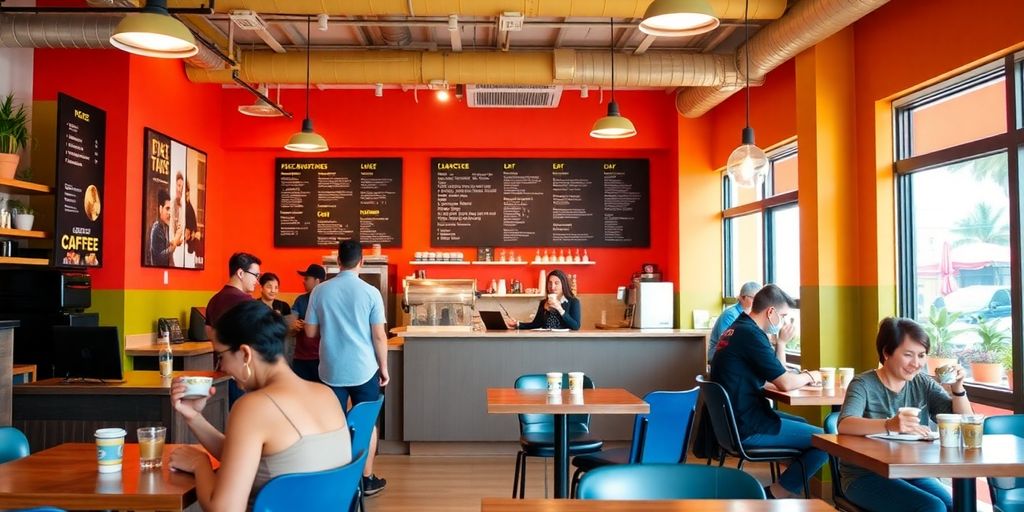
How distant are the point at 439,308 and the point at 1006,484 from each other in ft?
15.0

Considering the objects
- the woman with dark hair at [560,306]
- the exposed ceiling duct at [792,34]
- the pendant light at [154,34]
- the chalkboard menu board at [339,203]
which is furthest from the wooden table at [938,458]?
the chalkboard menu board at [339,203]

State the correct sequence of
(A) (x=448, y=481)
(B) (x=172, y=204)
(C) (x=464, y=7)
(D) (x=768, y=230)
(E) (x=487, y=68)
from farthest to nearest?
1. (B) (x=172, y=204)
2. (D) (x=768, y=230)
3. (E) (x=487, y=68)
4. (A) (x=448, y=481)
5. (C) (x=464, y=7)

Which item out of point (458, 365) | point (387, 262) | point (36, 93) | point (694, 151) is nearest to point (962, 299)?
point (458, 365)

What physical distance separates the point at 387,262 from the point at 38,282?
143 inches

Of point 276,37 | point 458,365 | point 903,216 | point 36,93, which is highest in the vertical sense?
point 276,37

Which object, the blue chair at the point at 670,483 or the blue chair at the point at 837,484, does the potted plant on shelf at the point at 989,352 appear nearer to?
the blue chair at the point at 837,484

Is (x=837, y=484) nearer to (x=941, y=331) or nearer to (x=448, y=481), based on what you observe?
(x=941, y=331)

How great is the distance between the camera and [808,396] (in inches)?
169

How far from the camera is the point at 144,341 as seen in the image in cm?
714

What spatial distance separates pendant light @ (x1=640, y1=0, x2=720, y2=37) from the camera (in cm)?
400

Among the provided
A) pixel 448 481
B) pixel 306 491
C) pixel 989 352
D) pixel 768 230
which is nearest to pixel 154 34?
pixel 306 491

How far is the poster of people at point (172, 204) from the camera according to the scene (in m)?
7.18

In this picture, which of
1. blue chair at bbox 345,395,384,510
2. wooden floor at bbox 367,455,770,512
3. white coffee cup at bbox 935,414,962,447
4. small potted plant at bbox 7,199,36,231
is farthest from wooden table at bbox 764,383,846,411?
small potted plant at bbox 7,199,36,231

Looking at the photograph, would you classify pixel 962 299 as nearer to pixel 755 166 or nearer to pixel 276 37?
pixel 755 166
